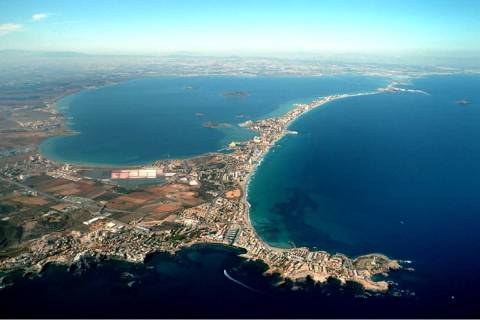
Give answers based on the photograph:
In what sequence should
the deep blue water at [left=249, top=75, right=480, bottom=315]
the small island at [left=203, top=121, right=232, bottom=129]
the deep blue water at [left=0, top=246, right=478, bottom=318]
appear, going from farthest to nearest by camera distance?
the small island at [left=203, top=121, right=232, bottom=129] < the deep blue water at [left=249, top=75, right=480, bottom=315] < the deep blue water at [left=0, top=246, right=478, bottom=318]

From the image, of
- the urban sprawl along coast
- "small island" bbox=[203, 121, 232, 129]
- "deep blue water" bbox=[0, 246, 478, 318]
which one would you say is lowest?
"deep blue water" bbox=[0, 246, 478, 318]

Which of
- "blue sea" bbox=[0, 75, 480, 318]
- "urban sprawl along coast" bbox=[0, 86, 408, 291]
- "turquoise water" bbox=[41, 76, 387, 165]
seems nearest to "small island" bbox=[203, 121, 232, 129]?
"turquoise water" bbox=[41, 76, 387, 165]

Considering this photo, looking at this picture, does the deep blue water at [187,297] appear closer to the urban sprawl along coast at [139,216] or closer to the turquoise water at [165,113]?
the urban sprawl along coast at [139,216]

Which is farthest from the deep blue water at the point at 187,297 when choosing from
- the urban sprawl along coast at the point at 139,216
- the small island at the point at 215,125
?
the small island at the point at 215,125

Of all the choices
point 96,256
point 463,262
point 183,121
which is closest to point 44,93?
point 183,121

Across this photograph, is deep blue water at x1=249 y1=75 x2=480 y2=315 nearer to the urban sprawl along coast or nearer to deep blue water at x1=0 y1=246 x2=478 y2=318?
the urban sprawl along coast

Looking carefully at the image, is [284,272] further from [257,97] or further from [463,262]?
[257,97]

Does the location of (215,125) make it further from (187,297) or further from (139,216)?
(187,297)
